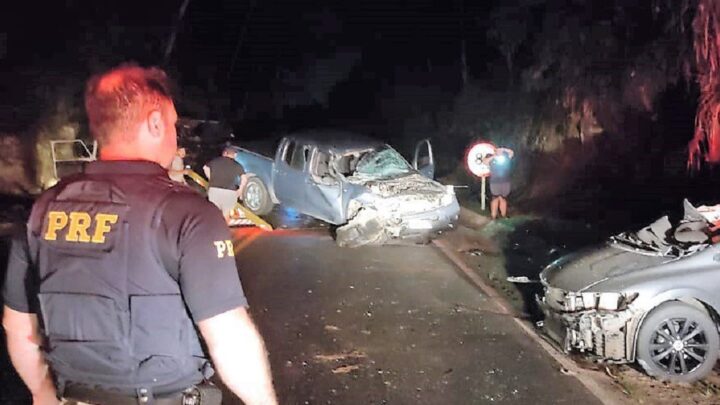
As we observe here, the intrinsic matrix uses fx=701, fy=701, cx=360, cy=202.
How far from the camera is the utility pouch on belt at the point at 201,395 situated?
7.23ft

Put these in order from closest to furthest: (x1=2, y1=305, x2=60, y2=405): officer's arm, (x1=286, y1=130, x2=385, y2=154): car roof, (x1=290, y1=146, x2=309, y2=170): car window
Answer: (x1=2, y1=305, x2=60, y2=405): officer's arm, (x1=286, y1=130, x2=385, y2=154): car roof, (x1=290, y1=146, x2=309, y2=170): car window

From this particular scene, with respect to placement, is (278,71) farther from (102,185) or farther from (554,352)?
(102,185)

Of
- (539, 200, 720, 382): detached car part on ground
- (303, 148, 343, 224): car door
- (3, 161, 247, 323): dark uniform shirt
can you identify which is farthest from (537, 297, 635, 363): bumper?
(303, 148, 343, 224): car door

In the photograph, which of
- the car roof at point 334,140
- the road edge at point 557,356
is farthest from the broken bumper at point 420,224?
the car roof at point 334,140

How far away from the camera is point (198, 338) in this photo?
2.25m

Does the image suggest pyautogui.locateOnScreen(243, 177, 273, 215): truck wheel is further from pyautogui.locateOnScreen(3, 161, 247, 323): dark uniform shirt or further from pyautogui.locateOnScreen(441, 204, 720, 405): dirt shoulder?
pyautogui.locateOnScreen(3, 161, 247, 323): dark uniform shirt

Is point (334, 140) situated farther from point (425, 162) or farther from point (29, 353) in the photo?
point (29, 353)

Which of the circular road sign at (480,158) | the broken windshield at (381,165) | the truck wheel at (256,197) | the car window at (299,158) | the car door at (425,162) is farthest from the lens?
the truck wheel at (256,197)

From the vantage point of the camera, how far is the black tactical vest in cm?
207

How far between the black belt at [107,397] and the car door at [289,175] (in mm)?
10312

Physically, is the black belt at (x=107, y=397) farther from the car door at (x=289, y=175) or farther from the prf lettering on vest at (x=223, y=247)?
the car door at (x=289, y=175)

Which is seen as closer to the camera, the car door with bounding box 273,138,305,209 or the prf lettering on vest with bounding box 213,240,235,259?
the prf lettering on vest with bounding box 213,240,235,259

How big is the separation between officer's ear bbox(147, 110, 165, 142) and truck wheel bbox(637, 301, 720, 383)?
460 cm

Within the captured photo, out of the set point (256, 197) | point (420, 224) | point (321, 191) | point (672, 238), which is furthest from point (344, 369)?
point (256, 197)
